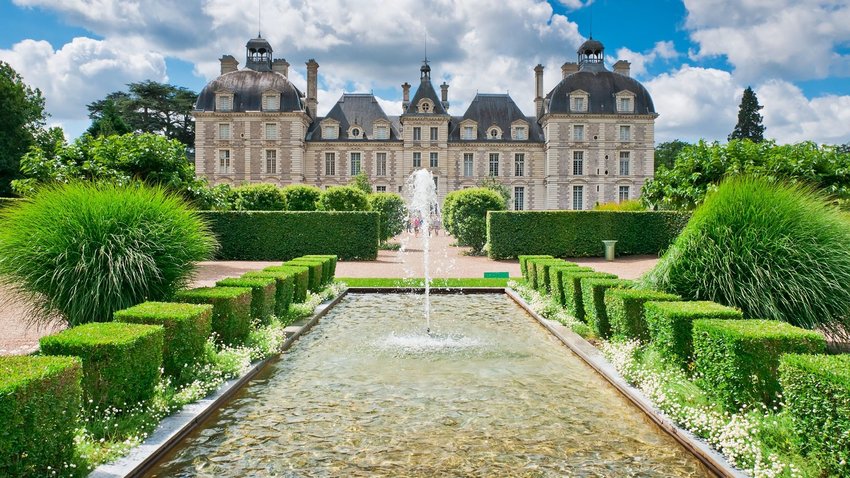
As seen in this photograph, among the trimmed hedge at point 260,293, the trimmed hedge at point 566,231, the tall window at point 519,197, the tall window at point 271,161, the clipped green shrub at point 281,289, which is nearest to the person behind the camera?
the trimmed hedge at point 260,293

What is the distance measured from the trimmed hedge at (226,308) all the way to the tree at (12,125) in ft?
91.9

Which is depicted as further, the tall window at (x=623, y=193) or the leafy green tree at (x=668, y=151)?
the leafy green tree at (x=668, y=151)

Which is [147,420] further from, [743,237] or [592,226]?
[592,226]

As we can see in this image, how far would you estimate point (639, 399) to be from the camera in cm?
489

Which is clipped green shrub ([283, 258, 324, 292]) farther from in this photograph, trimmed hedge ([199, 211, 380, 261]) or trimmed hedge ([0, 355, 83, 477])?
trimmed hedge ([0, 355, 83, 477])

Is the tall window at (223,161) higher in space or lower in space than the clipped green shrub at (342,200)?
higher

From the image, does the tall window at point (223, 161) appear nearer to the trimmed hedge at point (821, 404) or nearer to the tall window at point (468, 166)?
the tall window at point (468, 166)

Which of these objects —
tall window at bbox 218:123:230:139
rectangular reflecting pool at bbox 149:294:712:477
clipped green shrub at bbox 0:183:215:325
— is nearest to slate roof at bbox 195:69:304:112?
tall window at bbox 218:123:230:139

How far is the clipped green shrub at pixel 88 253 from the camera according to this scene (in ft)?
19.2

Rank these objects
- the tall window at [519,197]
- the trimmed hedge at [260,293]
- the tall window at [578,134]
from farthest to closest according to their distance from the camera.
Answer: the tall window at [519,197], the tall window at [578,134], the trimmed hedge at [260,293]

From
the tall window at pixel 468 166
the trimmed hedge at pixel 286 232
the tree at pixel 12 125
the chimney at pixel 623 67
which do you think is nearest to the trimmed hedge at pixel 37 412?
the trimmed hedge at pixel 286 232

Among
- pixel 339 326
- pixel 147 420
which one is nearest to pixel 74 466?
pixel 147 420

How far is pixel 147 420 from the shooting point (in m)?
4.07

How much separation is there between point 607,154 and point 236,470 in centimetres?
4169
